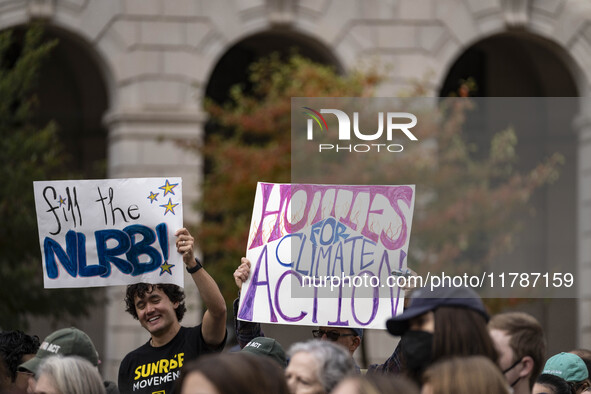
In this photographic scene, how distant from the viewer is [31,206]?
1384cm

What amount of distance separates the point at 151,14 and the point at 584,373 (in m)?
12.9

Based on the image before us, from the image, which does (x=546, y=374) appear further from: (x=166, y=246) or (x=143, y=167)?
(x=143, y=167)

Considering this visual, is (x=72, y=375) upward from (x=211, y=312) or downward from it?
downward

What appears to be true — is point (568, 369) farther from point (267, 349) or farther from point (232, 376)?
point (232, 376)

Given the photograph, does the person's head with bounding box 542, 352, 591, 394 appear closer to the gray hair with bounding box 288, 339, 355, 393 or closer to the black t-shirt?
the black t-shirt

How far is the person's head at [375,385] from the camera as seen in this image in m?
3.50

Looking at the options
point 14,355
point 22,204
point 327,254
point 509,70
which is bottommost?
point 14,355

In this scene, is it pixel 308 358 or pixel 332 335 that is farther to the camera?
pixel 332 335

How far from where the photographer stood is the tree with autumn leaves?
13383 millimetres

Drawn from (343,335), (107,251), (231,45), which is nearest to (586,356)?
(343,335)

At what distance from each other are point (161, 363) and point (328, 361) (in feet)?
5.12

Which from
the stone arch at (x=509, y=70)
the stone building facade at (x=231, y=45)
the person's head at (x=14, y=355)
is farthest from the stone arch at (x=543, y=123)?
the person's head at (x=14, y=355)

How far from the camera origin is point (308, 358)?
448 cm

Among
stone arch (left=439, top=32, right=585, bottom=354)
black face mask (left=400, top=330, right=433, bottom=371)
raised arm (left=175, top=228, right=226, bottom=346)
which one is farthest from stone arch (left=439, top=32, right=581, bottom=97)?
black face mask (left=400, top=330, right=433, bottom=371)
